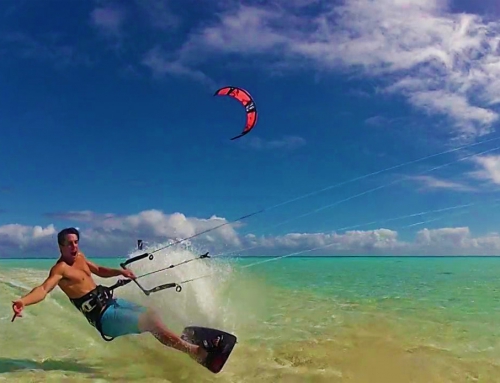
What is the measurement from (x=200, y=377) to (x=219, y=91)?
632 cm

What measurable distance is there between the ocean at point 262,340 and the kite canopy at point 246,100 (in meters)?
4.37

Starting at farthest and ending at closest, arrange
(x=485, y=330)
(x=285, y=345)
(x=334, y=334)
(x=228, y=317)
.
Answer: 1. (x=228, y=317)
2. (x=485, y=330)
3. (x=334, y=334)
4. (x=285, y=345)

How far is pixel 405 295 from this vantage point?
20.6m

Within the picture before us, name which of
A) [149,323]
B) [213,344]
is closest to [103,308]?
[149,323]

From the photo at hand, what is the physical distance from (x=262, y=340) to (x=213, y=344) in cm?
314

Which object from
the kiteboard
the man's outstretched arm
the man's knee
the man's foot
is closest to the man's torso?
the man's outstretched arm

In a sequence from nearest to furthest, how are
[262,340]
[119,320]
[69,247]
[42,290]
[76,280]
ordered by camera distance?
[42,290], [69,247], [76,280], [119,320], [262,340]

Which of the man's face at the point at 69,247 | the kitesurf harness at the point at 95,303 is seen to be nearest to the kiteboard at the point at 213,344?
the kitesurf harness at the point at 95,303

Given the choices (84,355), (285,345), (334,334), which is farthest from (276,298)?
(84,355)

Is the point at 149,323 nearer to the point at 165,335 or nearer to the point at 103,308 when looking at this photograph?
the point at 165,335

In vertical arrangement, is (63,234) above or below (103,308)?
above

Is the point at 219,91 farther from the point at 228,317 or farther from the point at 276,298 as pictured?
the point at 276,298

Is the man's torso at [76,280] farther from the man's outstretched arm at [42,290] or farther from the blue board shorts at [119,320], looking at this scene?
the blue board shorts at [119,320]

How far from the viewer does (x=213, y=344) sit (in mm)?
7355
